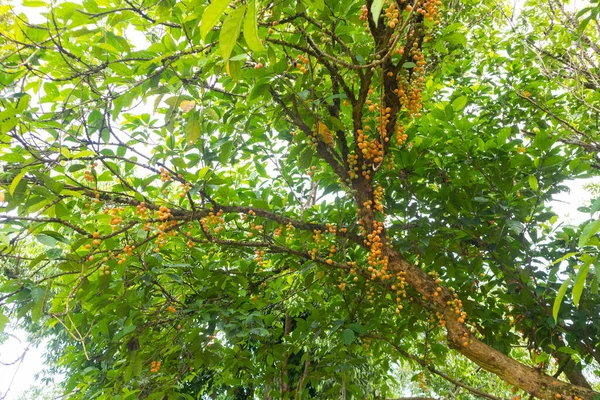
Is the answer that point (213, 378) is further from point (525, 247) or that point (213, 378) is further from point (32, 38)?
point (32, 38)

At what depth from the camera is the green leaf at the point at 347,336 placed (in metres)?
2.18

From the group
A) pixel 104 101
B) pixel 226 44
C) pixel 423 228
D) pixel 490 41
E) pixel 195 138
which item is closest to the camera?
pixel 226 44

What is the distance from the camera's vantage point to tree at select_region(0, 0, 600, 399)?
5.61 feet

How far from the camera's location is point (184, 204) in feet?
8.70

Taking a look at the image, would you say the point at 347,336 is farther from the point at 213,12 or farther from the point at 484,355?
the point at 213,12

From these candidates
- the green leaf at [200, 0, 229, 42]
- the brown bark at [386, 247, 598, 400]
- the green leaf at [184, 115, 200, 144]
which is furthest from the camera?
the brown bark at [386, 247, 598, 400]

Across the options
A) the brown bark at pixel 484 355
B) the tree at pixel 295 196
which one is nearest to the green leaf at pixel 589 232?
the tree at pixel 295 196

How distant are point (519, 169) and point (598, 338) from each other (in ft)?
3.09

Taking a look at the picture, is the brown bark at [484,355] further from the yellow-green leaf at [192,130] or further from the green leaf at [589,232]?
the green leaf at [589,232]

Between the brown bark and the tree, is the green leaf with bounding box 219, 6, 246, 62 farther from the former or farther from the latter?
the brown bark

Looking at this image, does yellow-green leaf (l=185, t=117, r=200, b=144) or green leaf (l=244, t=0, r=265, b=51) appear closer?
green leaf (l=244, t=0, r=265, b=51)

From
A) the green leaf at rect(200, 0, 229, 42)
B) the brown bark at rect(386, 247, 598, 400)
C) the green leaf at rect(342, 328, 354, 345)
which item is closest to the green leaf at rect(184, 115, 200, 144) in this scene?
the green leaf at rect(200, 0, 229, 42)

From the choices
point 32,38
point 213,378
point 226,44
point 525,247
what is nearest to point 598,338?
point 525,247

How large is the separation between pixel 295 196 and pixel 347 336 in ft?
2.63
